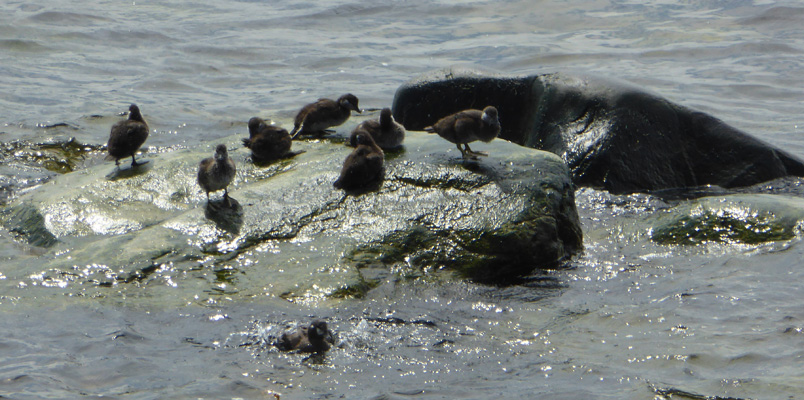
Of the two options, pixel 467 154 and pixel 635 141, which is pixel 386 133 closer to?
pixel 467 154

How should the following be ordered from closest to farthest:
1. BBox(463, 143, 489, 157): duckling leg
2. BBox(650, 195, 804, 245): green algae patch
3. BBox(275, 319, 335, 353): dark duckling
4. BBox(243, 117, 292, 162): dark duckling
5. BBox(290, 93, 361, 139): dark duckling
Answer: BBox(275, 319, 335, 353): dark duckling < BBox(650, 195, 804, 245): green algae patch < BBox(463, 143, 489, 157): duckling leg < BBox(243, 117, 292, 162): dark duckling < BBox(290, 93, 361, 139): dark duckling

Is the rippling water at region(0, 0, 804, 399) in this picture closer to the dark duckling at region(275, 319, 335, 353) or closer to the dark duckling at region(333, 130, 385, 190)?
the dark duckling at region(275, 319, 335, 353)

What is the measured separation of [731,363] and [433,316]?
227 cm

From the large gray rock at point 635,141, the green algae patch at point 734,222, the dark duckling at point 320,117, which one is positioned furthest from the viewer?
the dark duckling at point 320,117

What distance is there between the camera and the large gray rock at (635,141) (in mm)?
10469

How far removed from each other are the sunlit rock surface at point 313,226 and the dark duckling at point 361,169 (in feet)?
0.42

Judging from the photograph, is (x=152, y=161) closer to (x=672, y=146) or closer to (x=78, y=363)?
(x=78, y=363)

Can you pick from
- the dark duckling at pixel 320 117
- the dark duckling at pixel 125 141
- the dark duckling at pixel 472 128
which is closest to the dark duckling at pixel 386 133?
the dark duckling at pixel 472 128

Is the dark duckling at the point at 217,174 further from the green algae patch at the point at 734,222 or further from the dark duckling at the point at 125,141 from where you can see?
the green algae patch at the point at 734,222

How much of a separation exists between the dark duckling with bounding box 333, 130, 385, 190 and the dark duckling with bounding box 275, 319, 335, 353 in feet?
7.86

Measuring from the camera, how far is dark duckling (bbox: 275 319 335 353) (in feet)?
19.2

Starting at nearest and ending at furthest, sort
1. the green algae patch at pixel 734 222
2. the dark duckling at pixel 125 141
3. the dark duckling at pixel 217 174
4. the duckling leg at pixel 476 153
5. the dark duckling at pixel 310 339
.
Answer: the dark duckling at pixel 310 339, the dark duckling at pixel 217 174, the green algae patch at pixel 734 222, the duckling leg at pixel 476 153, the dark duckling at pixel 125 141

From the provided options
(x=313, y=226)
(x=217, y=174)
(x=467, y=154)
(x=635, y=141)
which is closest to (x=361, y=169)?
(x=313, y=226)

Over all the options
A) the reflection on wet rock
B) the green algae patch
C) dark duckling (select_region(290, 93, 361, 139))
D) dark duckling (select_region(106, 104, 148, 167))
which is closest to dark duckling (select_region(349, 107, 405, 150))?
dark duckling (select_region(290, 93, 361, 139))
